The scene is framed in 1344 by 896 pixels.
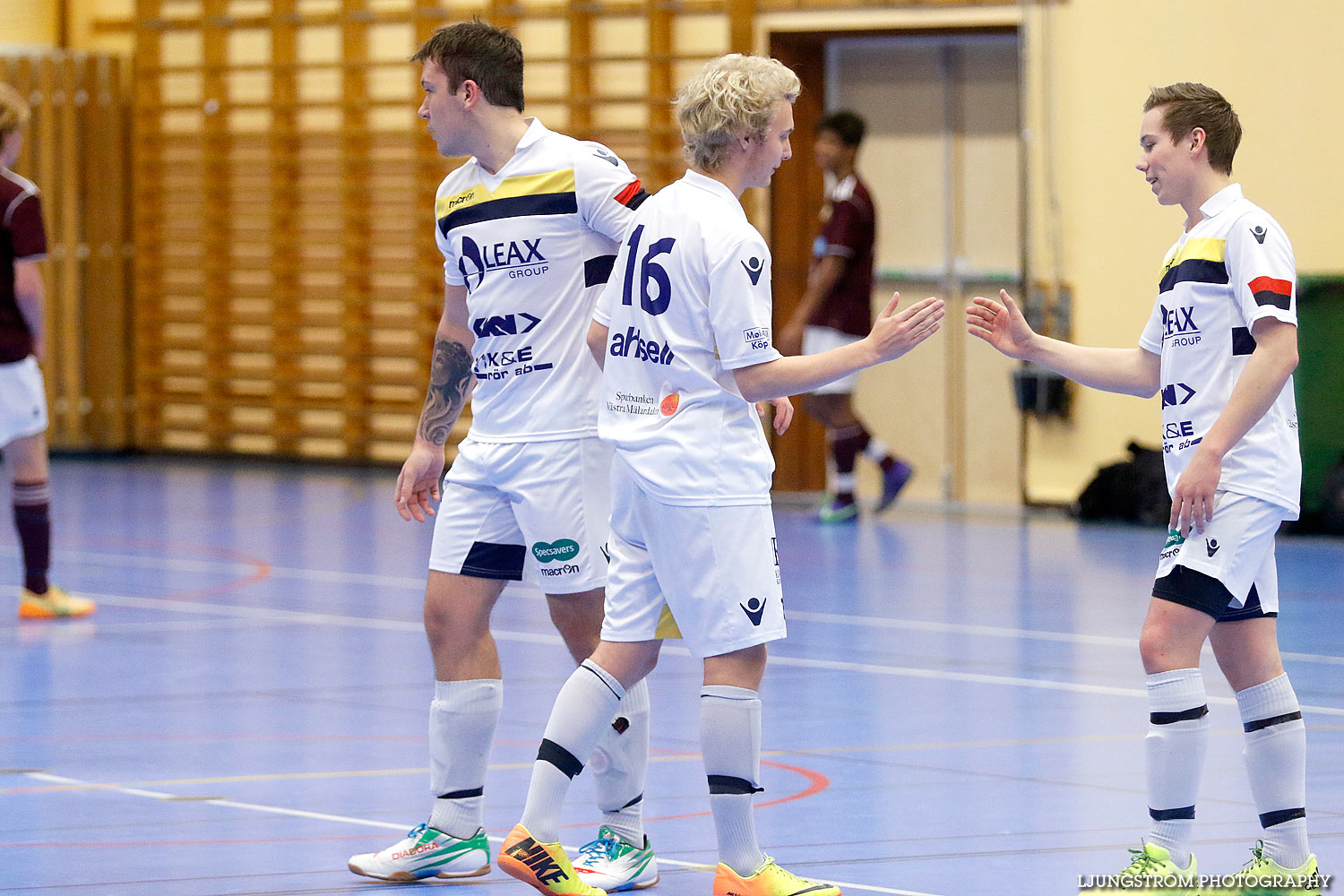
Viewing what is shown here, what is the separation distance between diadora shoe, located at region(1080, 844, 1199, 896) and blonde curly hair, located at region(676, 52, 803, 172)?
159 centimetres

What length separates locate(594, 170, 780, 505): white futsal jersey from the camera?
3904 millimetres

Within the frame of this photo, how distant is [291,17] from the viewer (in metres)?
15.8

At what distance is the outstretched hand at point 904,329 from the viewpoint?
387 cm

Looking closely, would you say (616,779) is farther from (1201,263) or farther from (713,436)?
(1201,263)

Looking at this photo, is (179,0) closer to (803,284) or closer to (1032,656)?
(803,284)

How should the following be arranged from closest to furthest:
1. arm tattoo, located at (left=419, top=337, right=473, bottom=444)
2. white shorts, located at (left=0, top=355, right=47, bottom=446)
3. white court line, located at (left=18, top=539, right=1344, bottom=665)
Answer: arm tattoo, located at (left=419, top=337, right=473, bottom=444) < white court line, located at (left=18, top=539, right=1344, bottom=665) < white shorts, located at (left=0, top=355, right=47, bottom=446)

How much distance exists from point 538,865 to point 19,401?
5.02m

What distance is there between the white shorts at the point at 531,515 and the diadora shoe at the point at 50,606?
4499 mm

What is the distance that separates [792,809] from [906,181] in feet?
28.7

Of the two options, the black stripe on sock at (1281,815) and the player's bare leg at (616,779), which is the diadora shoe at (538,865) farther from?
the black stripe on sock at (1281,815)

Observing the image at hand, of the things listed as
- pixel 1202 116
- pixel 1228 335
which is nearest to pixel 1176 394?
pixel 1228 335

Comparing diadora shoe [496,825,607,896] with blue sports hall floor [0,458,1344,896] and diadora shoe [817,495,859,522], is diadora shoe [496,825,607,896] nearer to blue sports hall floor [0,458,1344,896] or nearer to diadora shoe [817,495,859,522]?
blue sports hall floor [0,458,1344,896]

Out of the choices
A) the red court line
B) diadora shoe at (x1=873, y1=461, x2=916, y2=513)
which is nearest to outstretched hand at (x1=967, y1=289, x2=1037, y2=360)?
the red court line

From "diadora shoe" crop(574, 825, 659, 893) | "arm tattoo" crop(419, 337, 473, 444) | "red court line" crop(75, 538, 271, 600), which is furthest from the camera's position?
"red court line" crop(75, 538, 271, 600)
